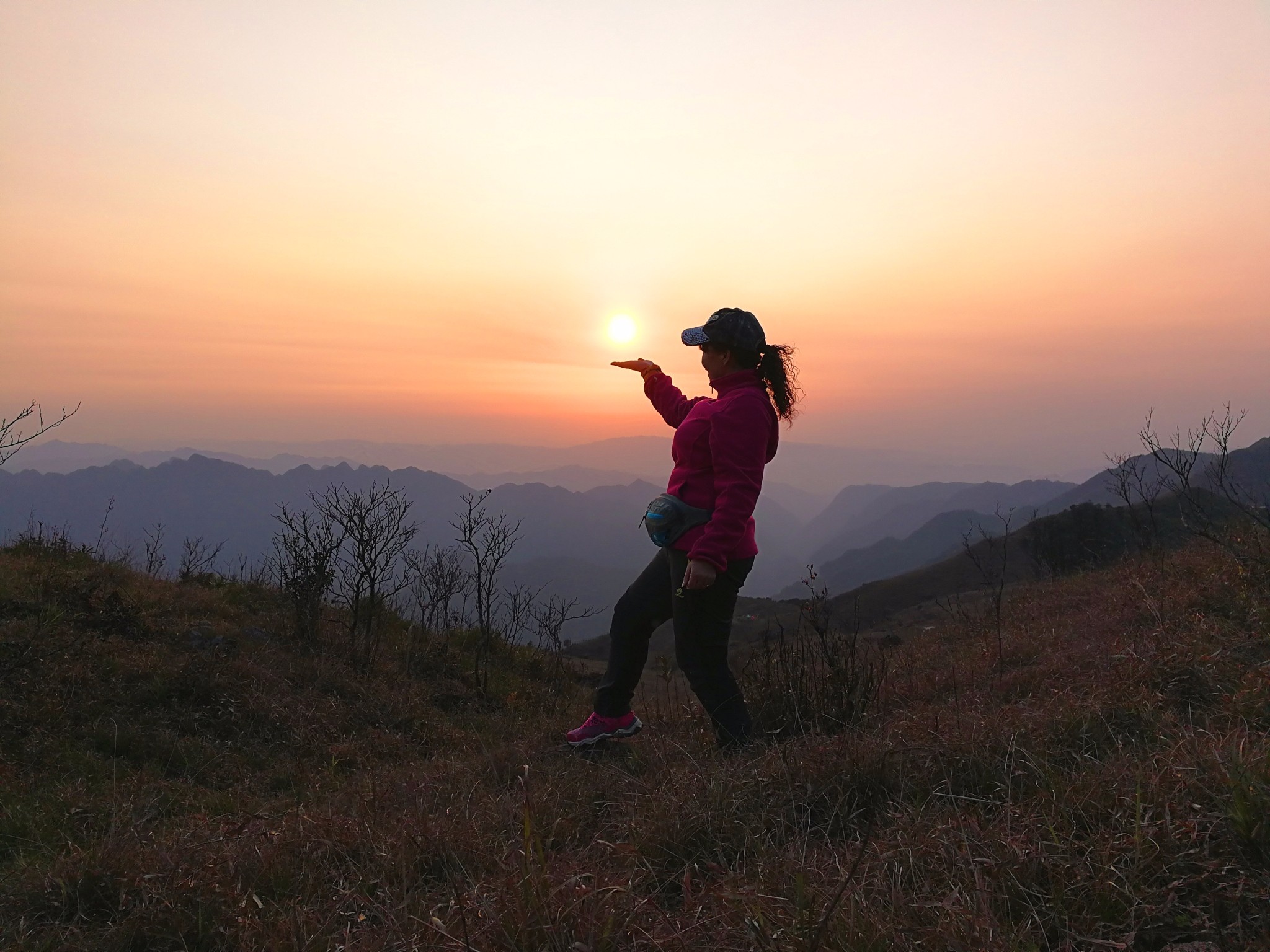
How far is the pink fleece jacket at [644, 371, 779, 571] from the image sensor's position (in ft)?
10.9

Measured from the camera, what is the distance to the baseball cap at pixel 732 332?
11.9 ft

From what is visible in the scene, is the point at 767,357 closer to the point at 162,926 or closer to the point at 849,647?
the point at 849,647

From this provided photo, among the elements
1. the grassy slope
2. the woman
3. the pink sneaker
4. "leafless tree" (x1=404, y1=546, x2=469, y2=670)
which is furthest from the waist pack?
"leafless tree" (x1=404, y1=546, x2=469, y2=670)

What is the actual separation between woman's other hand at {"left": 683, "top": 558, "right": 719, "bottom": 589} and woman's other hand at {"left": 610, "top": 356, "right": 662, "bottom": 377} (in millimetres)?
1532

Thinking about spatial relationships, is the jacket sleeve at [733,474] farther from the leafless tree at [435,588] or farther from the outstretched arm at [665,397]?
the leafless tree at [435,588]

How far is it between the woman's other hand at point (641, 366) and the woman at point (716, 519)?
0.58 meters

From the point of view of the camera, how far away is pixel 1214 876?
1696 mm

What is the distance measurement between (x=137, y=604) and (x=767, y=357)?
17.8 ft

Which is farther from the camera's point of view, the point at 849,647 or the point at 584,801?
the point at 849,647

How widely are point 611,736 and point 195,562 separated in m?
8.11

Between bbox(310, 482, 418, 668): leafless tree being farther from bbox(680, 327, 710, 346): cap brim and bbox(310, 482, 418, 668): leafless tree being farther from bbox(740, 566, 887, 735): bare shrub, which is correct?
bbox(680, 327, 710, 346): cap brim

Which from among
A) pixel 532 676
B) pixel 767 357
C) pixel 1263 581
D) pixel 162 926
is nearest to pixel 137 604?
pixel 532 676

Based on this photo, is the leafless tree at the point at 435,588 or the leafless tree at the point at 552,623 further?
the leafless tree at the point at 552,623

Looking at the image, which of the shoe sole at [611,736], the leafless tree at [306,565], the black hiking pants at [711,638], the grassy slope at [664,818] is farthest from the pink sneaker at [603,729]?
the leafless tree at [306,565]
